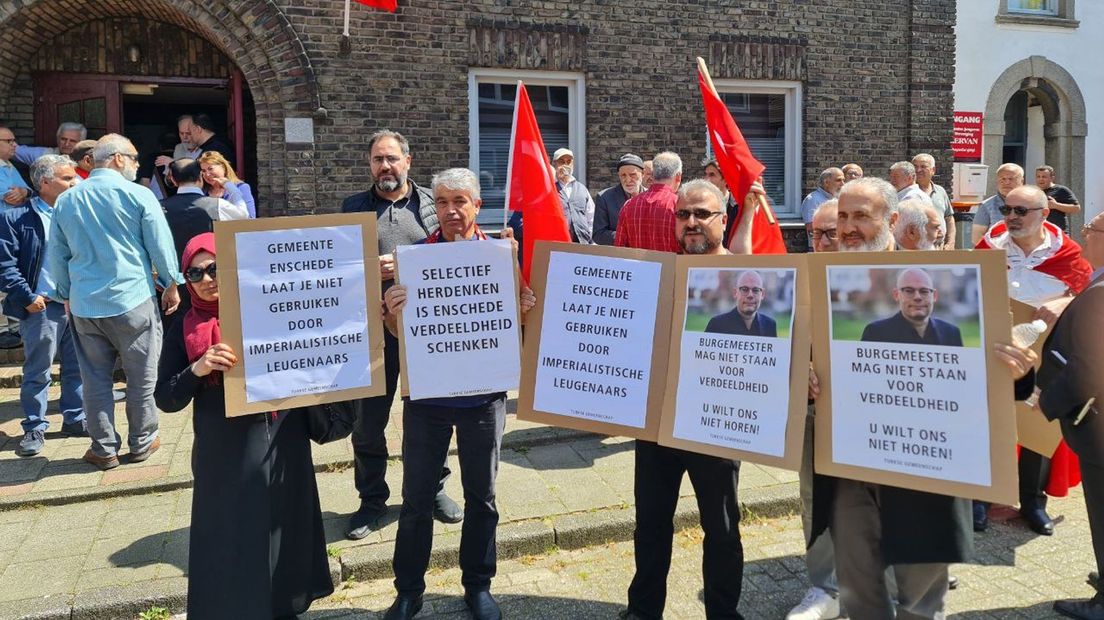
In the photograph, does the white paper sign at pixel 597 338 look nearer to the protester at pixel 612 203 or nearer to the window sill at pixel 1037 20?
the protester at pixel 612 203

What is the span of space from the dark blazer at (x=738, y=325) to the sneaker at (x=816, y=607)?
1458 mm

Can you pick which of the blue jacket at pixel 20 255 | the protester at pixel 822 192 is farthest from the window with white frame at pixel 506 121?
the blue jacket at pixel 20 255

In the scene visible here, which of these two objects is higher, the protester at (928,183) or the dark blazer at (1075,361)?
the protester at (928,183)

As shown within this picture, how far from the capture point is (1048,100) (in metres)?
13.1

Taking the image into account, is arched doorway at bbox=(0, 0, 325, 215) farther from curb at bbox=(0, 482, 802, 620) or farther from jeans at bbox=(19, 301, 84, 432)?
curb at bbox=(0, 482, 802, 620)

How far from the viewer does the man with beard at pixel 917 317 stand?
2.44 m

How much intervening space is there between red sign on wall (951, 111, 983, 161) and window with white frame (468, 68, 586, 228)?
695 cm

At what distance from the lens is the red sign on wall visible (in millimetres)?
12031

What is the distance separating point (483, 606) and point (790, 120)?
8.11 metres

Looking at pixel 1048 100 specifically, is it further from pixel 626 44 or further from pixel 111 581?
pixel 111 581

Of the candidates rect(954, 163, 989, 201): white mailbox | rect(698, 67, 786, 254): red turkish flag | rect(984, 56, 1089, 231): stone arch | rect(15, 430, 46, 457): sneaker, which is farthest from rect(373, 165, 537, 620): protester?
rect(984, 56, 1089, 231): stone arch

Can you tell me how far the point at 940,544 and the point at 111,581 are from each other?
3.61 m

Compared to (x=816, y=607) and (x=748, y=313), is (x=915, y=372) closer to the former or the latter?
(x=748, y=313)

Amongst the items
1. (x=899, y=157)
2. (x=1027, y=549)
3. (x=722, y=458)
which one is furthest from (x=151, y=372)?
(x=899, y=157)
